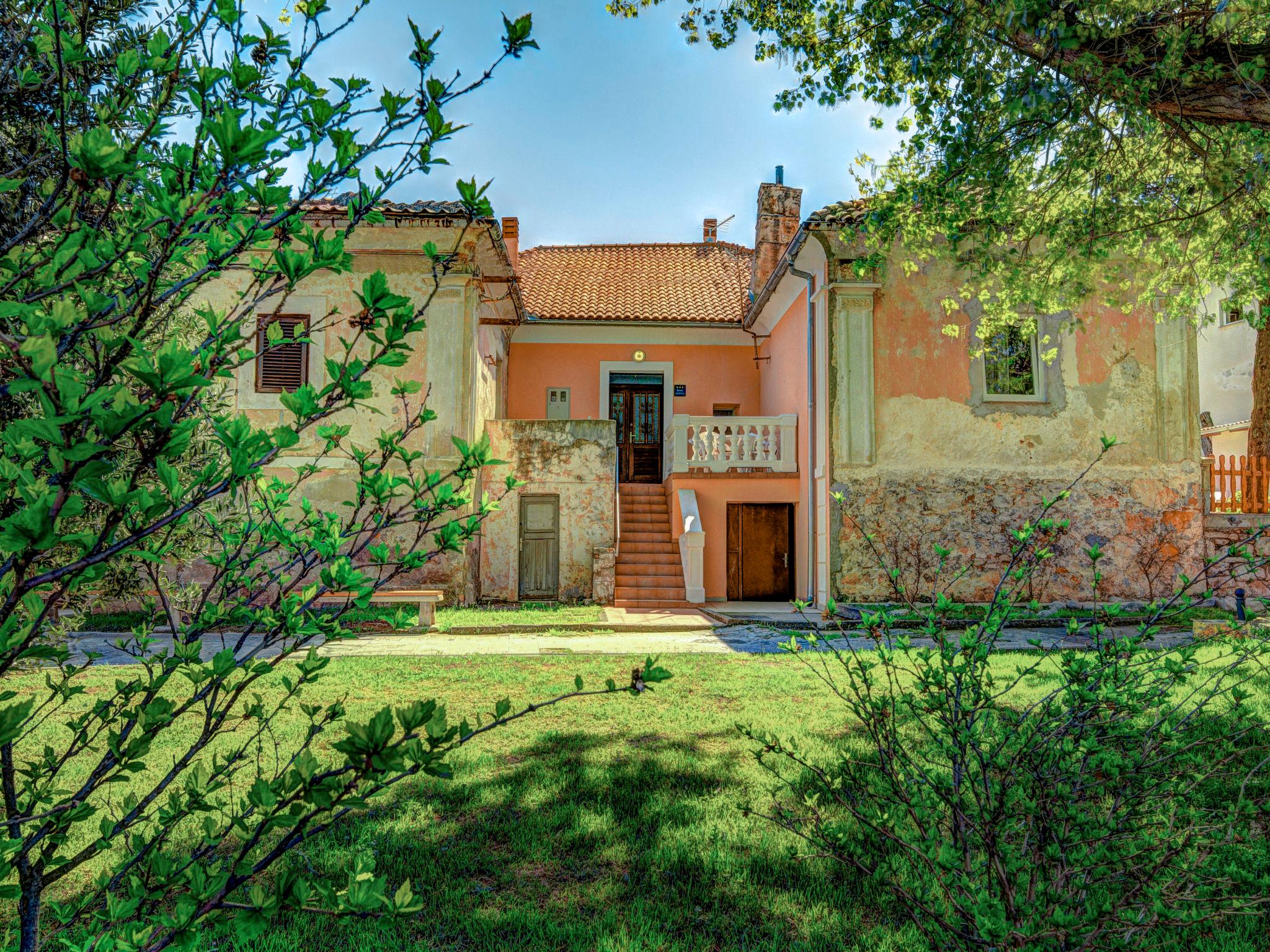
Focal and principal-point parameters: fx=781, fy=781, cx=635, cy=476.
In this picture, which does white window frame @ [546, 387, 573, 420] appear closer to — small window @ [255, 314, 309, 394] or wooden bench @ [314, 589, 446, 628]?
small window @ [255, 314, 309, 394]

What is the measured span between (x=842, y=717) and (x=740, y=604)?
318 inches

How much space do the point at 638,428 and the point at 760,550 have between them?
15.4ft

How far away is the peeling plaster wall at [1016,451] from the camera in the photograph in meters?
11.8

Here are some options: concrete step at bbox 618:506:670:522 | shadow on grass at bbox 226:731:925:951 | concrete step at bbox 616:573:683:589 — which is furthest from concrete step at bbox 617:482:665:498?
shadow on grass at bbox 226:731:925:951

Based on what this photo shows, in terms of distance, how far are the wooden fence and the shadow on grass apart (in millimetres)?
12332

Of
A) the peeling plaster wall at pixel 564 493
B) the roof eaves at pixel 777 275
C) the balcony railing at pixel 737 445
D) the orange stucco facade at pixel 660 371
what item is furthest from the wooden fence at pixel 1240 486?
the peeling plaster wall at pixel 564 493

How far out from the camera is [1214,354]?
21.5 metres

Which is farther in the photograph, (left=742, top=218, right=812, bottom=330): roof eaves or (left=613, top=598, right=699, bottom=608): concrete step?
(left=613, top=598, right=699, bottom=608): concrete step

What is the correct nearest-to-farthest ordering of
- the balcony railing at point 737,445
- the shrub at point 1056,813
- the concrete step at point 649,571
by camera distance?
the shrub at point 1056,813 → the concrete step at point 649,571 → the balcony railing at point 737,445

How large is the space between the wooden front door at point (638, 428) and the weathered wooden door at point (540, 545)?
399 cm

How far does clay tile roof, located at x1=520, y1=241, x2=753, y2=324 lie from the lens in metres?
17.0

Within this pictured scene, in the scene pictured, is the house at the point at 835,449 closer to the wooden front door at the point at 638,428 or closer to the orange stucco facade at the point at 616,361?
the orange stucco facade at the point at 616,361

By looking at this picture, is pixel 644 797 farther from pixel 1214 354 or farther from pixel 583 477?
pixel 1214 354

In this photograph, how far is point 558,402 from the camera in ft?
56.6
